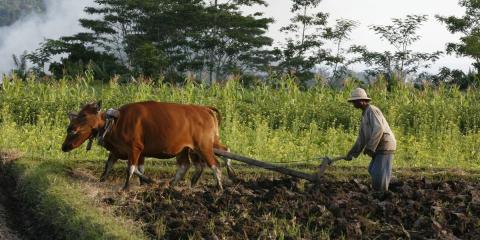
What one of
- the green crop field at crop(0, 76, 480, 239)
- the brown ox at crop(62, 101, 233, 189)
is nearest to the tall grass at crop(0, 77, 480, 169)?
the green crop field at crop(0, 76, 480, 239)

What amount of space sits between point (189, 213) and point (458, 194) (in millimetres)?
2955

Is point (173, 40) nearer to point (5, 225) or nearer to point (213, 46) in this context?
point (213, 46)

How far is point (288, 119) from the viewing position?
49.3 feet

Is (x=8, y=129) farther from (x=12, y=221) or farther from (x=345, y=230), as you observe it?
(x=345, y=230)

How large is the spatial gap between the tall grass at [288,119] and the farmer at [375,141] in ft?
10.8

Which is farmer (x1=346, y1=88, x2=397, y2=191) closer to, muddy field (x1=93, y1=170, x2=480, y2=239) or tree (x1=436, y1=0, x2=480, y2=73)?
muddy field (x1=93, y1=170, x2=480, y2=239)

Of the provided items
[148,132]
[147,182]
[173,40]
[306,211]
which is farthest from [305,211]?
[173,40]

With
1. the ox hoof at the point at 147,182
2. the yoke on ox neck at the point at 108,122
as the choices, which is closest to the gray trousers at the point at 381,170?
the ox hoof at the point at 147,182

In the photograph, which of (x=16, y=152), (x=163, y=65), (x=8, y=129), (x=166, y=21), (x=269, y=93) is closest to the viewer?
(x=16, y=152)

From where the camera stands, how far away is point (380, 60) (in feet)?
103

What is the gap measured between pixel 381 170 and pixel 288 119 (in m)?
7.39

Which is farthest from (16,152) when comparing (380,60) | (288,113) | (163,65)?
(163,65)

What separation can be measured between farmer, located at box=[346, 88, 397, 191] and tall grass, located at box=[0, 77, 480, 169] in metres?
3.29

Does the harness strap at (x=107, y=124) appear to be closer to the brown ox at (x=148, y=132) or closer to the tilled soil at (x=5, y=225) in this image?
the brown ox at (x=148, y=132)
